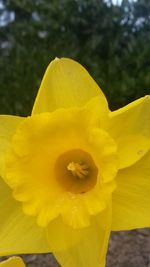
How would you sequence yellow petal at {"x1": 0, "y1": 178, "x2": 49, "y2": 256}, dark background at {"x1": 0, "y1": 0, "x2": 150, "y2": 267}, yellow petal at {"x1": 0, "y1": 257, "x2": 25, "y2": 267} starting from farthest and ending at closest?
1. dark background at {"x1": 0, "y1": 0, "x2": 150, "y2": 267}
2. yellow petal at {"x1": 0, "y1": 178, "x2": 49, "y2": 256}
3. yellow petal at {"x1": 0, "y1": 257, "x2": 25, "y2": 267}

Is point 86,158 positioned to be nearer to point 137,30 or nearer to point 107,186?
point 107,186

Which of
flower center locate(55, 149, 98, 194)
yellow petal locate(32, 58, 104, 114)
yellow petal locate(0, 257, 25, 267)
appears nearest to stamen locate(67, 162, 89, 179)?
flower center locate(55, 149, 98, 194)

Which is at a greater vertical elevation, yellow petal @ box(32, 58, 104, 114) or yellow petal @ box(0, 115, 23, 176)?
yellow petal @ box(32, 58, 104, 114)

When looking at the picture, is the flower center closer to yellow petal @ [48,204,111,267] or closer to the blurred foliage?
yellow petal @ [48,204,111,267]

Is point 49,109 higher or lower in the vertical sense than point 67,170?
higher

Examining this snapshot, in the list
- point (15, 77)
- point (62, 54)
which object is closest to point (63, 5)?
point (62, 54)

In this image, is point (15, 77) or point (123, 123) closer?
point (123, 123)
